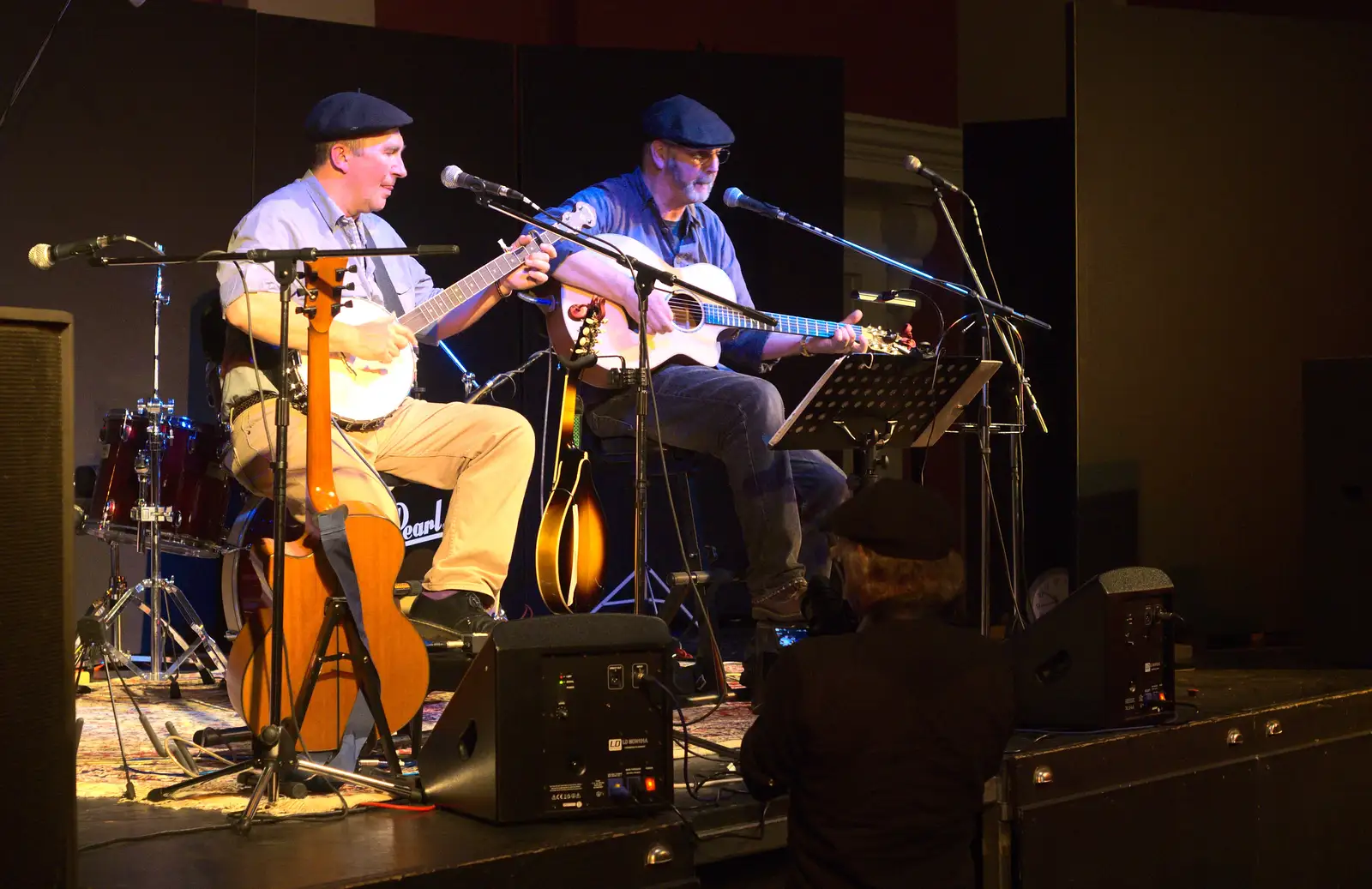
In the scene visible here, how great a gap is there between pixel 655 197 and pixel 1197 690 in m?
2.80

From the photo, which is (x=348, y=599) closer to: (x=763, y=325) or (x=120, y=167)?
(x=763, y=325)

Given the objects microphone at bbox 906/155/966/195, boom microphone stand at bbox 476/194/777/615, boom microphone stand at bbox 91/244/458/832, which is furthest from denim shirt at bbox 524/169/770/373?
boom microphone stand at bbox 91/244/458/832

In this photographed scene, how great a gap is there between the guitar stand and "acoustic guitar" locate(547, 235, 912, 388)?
1825mm

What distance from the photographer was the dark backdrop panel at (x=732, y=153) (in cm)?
686

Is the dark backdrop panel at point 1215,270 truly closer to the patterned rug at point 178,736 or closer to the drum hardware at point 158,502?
the patterned rug at point 178,736

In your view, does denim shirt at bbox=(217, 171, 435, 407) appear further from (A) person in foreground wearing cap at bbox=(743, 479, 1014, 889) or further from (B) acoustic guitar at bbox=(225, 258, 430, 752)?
(A) person in foreground wearing cap at bbox=(743, 479, 1014, 889)

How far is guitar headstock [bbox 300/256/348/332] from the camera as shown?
144 inches

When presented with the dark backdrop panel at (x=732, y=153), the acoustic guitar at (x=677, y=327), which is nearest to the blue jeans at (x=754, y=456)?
the acoustic guitar at (x=677, y=327)

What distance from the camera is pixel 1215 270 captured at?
6.49m

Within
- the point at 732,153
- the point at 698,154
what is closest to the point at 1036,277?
the point at 732,153

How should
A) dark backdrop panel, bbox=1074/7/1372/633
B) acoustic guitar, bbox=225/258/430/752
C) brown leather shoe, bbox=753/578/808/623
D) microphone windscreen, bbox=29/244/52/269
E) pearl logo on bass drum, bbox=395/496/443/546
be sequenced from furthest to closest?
pearl logo on bass drum, bbox=395/496/443/546, dark backdrop panel, bbox=1074/7/1372/633, brown leather shoe, bbox=753/578/808/623, acoustic guitar, bbox=225/258/430/752, microphone windscreen, bbox=29/244/52/269

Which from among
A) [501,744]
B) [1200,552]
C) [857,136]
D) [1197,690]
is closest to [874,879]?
[501,744]

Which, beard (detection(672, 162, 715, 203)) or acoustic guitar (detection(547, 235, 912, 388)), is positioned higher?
beard (detection(672, 162, 715, 203))

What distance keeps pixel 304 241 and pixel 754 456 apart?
170 cm
